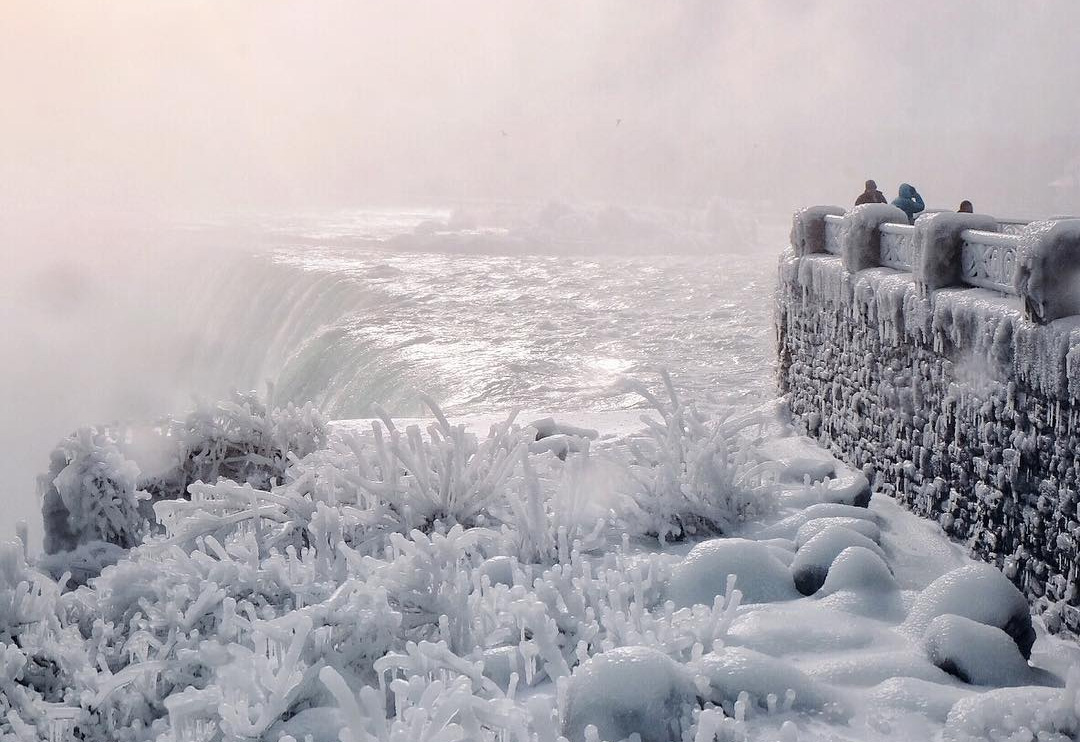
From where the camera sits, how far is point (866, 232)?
27.5ft

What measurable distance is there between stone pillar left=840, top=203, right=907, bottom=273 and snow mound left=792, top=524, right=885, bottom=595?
3381 millimetres

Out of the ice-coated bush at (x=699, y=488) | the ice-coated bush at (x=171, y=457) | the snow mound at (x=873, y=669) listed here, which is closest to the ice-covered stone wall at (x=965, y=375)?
the snow mound at (x=873, y=669)

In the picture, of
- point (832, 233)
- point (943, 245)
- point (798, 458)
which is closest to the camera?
point (943, 245)

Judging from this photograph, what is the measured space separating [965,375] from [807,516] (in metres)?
1.60

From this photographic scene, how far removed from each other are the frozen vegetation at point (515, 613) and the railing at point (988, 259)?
1931 millimetres

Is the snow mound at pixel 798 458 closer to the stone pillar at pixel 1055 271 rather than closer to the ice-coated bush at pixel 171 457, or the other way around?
the stone pillar at pixel 1055 271

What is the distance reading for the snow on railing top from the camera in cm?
504

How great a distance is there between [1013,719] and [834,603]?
163cm

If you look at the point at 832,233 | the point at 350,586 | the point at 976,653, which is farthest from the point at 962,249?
the point at 350,586

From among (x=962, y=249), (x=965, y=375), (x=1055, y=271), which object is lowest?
(x=965, y=375)

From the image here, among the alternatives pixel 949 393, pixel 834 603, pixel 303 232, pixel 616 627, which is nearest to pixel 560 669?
pixel 616 627

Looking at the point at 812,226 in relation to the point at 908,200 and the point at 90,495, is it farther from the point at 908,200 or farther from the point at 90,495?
the point at 90,495

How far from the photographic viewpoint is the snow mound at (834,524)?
20.7ft

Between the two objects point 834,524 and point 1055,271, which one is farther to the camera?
point 834,524
